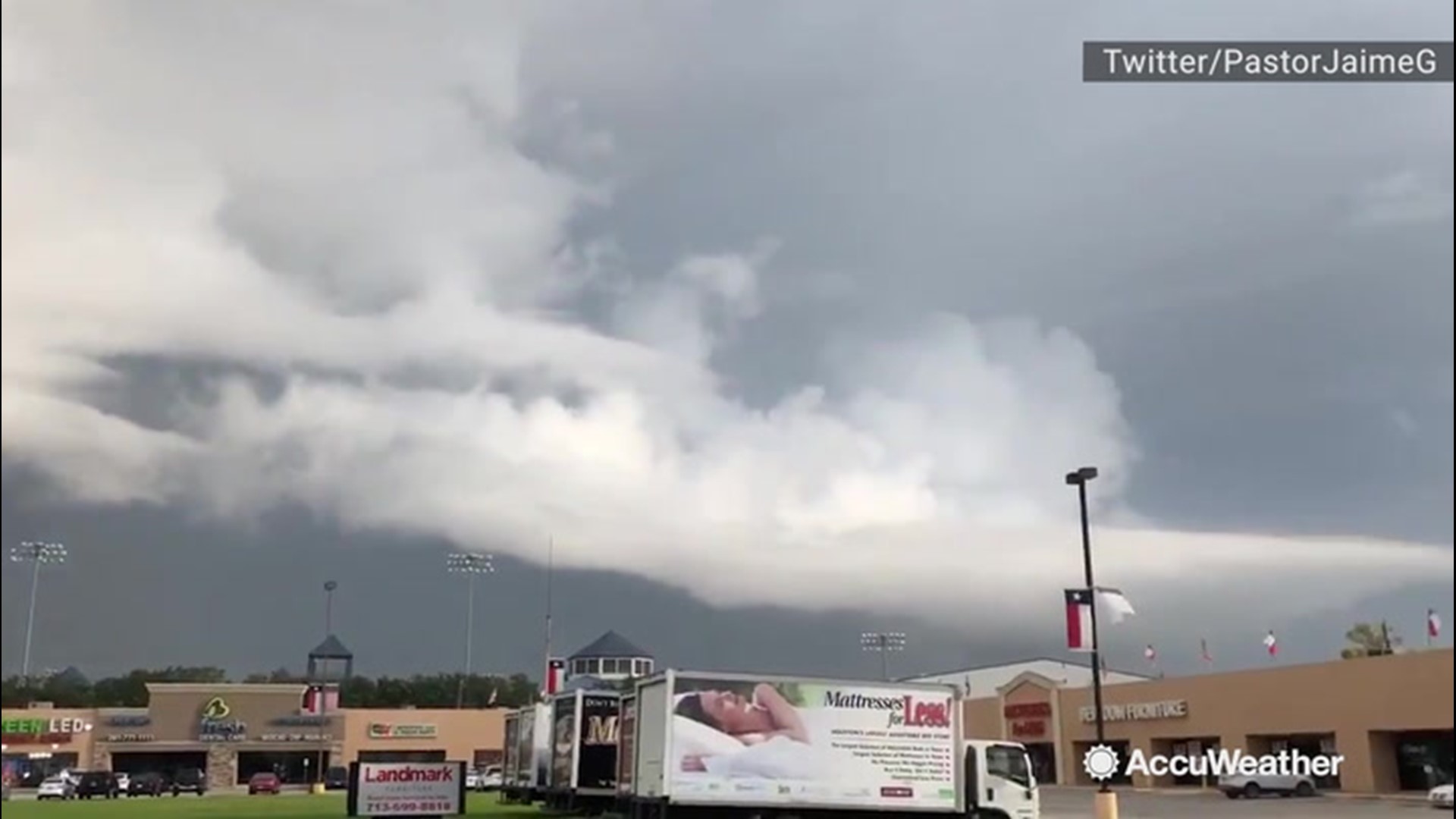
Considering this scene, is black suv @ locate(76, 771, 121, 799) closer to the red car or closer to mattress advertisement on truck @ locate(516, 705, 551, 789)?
the red car

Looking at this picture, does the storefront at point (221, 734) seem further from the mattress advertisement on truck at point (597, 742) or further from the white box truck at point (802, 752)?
the white box truck at point (802, 752)

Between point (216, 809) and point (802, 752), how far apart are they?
2466 centimetres

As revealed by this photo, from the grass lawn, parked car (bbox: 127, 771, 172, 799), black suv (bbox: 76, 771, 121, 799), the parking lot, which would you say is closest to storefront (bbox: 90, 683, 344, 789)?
parked car (bbox: 127, 771, 172, 799)

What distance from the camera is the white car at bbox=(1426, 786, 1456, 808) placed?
38.2 meters

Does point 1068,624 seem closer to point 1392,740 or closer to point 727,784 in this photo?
point 727,784

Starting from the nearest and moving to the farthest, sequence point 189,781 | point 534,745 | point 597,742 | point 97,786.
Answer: point 597,742 → point 534,745 → point 97,786 → point 189,781

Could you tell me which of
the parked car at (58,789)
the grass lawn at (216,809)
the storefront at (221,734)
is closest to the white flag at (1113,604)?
the grass lawn at (216,809)

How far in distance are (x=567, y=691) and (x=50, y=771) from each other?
58.6m

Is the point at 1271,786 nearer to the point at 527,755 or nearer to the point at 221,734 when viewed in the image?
the point at 527,755

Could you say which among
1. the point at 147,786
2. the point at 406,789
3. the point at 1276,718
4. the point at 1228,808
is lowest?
the point at 147,786

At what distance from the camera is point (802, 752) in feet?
81.0

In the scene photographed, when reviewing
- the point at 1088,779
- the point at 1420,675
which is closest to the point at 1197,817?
the point at 1420,675

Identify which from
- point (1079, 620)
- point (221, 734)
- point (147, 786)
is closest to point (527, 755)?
point (1079, 620)

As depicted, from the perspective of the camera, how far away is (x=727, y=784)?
2416cm
